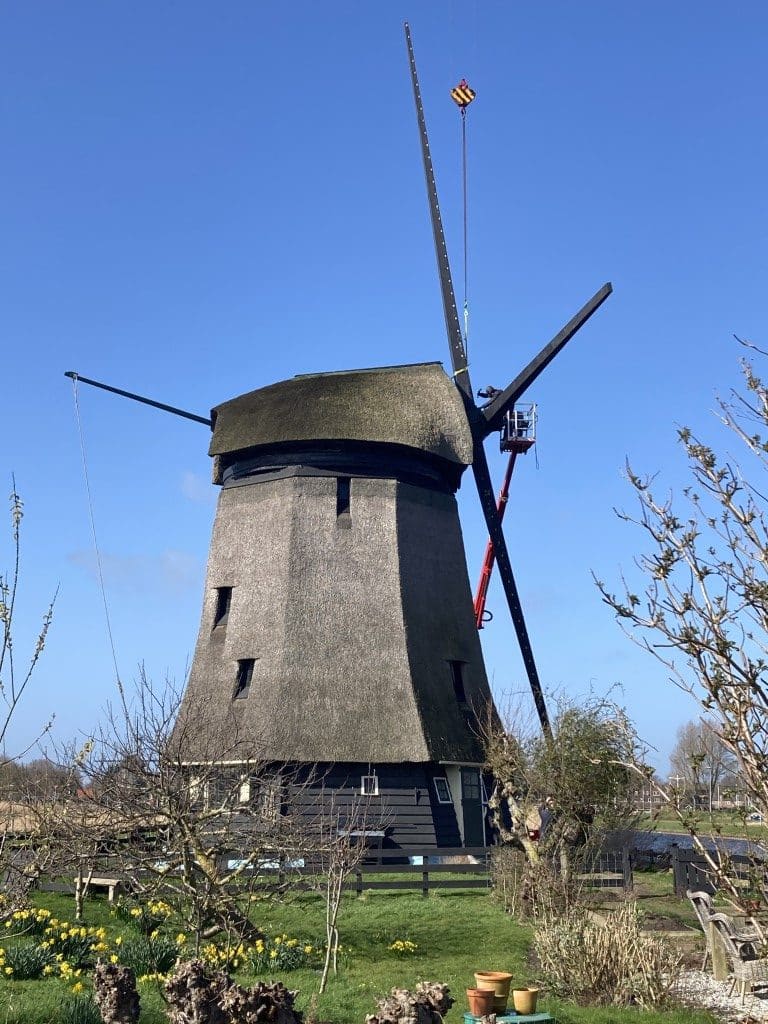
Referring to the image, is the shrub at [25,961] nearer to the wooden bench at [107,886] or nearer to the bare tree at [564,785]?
the wooden bench at [107,886]

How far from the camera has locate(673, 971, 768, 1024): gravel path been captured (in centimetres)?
794

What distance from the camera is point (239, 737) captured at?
17.8 metres

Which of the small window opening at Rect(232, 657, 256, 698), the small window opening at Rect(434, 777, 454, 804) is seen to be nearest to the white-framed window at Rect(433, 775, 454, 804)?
the small window opening at Rect(434, 777, 454, 804)

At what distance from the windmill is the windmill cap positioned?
0.11 feet

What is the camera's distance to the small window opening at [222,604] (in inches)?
805

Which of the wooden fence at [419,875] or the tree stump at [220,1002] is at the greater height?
the wooden fence at [419,875]

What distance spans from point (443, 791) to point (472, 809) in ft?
2.72

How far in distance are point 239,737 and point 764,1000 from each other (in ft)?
35.7

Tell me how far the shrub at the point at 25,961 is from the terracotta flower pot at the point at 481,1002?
3971 mm

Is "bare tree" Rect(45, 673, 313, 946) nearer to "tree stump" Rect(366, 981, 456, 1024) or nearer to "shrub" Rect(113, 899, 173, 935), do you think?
"shrub" Rect(113, 899, 173, 935)

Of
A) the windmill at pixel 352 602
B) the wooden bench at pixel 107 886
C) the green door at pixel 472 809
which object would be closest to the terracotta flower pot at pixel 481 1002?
the wooden bench at pixel 107 886

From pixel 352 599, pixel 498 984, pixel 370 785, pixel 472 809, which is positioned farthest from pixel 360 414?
pixel 498 984

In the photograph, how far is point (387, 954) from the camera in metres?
10.5

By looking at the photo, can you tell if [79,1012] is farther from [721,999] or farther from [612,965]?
[721,999]
